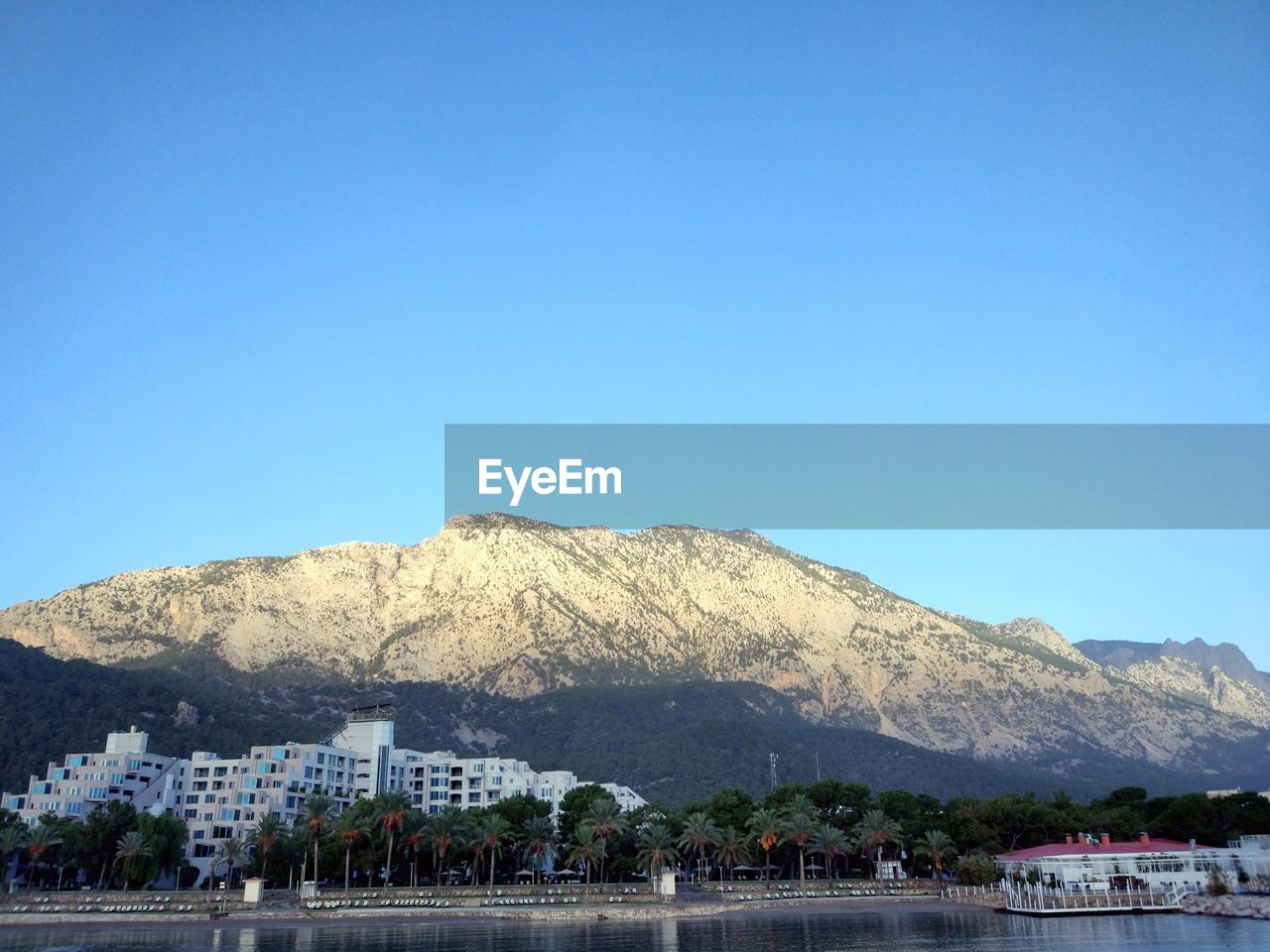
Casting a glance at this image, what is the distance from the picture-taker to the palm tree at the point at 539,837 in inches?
3905

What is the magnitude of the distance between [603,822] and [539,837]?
6.15 metres

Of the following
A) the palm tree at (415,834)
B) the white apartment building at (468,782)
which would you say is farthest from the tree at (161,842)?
the white apartment building at (468,782)

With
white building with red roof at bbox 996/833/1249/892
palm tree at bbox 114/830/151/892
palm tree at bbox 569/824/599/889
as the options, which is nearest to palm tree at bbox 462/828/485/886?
palm tree at bbox 569/824/599/889

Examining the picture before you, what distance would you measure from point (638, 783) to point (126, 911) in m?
118

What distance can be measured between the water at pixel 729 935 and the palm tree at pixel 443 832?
12.3 metres

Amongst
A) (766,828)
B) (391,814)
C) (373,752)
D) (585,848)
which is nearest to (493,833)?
(585,848)

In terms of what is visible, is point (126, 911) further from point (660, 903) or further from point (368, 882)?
point (660, 903)

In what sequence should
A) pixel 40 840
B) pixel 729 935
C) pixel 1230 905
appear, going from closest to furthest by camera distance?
1. pixel 729 935
2. pixel 1230 905
3. pixel 40 840

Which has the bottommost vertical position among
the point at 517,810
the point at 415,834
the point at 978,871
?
the point at 978,871

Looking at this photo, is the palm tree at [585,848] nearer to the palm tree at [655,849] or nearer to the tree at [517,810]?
the palm tree at [655,849]

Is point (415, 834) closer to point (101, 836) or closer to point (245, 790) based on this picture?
point (101, 836)

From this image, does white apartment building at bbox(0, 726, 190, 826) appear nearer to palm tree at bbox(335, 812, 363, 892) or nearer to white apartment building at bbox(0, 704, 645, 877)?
white apartment building at bbox(0, 704, 645, 877)

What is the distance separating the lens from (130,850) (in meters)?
93.9

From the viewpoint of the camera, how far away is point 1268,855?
3442 inches
